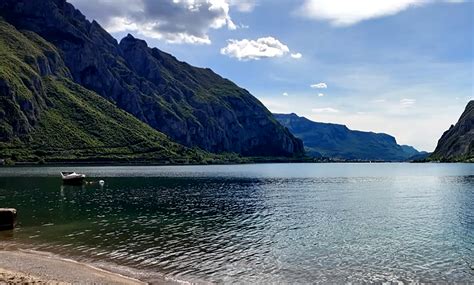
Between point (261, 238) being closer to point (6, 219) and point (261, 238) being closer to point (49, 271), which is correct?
point (49, 271)

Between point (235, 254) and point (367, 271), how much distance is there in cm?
1266

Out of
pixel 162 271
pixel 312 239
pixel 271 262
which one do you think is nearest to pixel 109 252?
pixel 162 271

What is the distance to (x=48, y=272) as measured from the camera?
33500mm

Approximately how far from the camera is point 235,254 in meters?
42.1

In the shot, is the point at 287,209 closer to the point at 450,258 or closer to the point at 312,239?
the point at 312,239

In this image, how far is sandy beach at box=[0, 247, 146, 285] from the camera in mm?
30141

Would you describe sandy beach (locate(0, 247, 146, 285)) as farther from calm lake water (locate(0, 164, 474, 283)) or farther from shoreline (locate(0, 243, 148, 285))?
calm lake water (locate(0, 164, 474, 283))

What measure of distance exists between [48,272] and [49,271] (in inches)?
12.5

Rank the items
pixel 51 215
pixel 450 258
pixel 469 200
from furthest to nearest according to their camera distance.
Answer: pixel 469 200 < pixel 51 215 < pixel 450 258

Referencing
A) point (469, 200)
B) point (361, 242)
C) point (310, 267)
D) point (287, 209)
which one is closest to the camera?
point (310, 267)

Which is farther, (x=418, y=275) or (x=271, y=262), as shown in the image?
(x=271, y=262)

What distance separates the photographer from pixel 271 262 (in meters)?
39.4

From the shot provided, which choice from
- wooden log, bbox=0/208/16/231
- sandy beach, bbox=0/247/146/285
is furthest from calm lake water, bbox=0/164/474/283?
sandy beach, bbox=0/247/146/285

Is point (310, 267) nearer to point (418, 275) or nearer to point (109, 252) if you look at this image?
point (418, 275)
